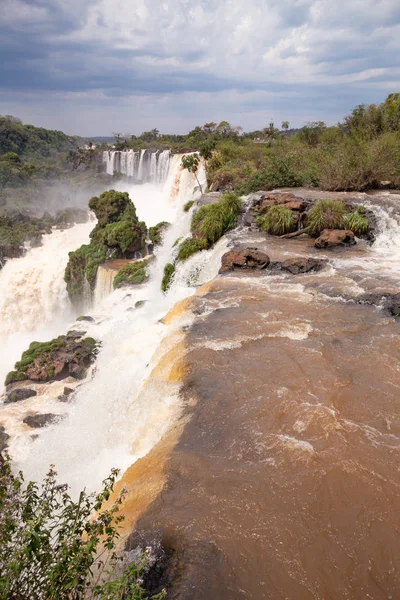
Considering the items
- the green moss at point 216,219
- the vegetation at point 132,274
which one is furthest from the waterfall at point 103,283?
the green moss at point 216,219

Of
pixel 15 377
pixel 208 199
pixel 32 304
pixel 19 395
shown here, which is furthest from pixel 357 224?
pixel 32 304

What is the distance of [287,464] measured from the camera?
5.18 meters

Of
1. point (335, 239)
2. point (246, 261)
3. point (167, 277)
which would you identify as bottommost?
point (167, 277)

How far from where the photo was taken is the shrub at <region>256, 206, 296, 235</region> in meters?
15.4

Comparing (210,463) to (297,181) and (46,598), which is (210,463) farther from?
(297,181)

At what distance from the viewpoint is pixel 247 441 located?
5609mm

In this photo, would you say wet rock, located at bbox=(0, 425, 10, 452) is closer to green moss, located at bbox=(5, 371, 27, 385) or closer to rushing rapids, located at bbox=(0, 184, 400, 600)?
rushing rapids, located at bbox=(0, 184, 400, 600)

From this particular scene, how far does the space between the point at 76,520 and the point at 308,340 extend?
6.30 m

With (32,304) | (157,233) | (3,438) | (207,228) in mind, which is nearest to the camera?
(3,438)

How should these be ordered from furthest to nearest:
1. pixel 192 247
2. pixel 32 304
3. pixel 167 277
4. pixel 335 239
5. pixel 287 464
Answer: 1. pixel 32 304
2. pixel 167 277
3. pixel 192 247
4. pixel 335 239
5. pixel 287 464

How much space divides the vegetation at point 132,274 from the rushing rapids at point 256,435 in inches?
283

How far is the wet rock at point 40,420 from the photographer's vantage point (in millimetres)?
9727

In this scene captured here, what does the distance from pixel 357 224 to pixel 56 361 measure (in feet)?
38.3

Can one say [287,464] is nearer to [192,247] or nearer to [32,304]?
[192,247]
